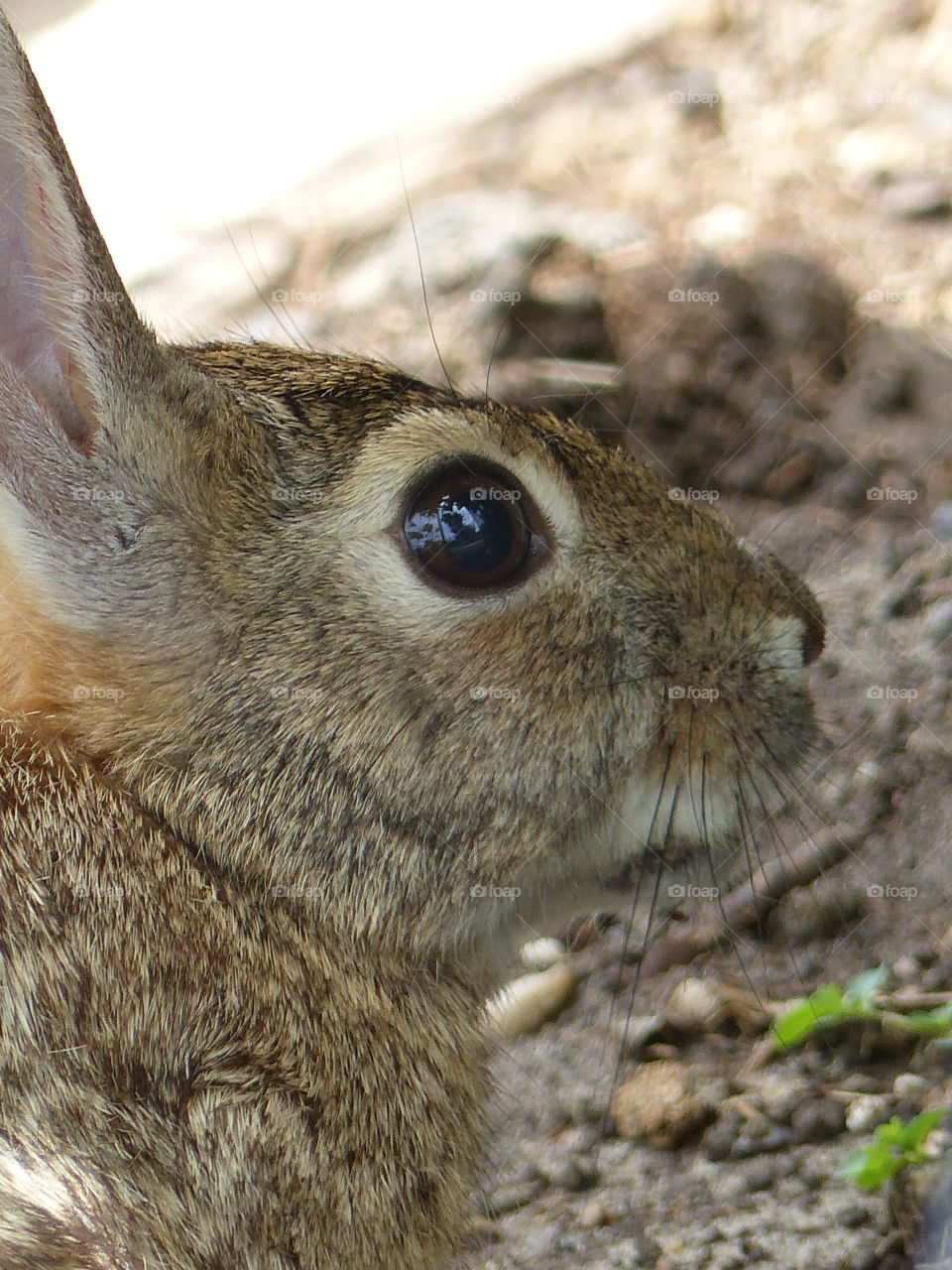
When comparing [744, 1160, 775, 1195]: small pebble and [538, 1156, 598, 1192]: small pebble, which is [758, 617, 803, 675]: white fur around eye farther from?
[538, 1156, 598, 1192]: small pebble

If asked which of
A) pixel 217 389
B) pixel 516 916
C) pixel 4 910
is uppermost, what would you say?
pixel 217 389

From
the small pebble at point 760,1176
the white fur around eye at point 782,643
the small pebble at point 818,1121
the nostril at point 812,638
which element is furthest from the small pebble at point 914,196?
the small pebble at point 760,1176

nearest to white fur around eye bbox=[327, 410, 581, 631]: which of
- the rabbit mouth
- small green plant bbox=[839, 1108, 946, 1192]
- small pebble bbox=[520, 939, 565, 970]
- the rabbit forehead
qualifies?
the rabbit forehead

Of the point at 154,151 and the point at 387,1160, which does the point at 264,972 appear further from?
the point at 154,151

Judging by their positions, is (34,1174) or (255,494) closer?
(34,1174)

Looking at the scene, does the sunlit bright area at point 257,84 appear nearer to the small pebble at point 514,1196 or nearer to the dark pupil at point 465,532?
the dark pupil at point 465,532

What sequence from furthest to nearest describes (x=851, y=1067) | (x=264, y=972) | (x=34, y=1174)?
(x=851, y=1067)
(x=264, y=972)
(x=34, y=1174)

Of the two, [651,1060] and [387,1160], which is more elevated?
[387,1160]

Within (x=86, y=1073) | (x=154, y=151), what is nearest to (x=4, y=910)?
(x=86, y=1073)
